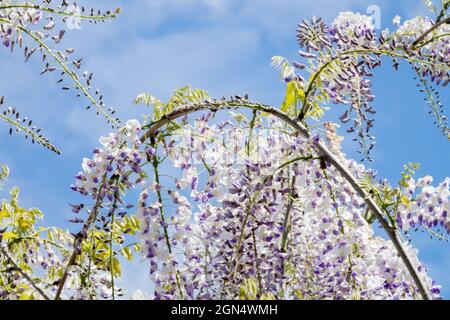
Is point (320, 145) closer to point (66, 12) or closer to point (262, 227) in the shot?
point (262, 227)

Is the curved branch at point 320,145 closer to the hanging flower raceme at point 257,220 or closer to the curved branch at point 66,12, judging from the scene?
the hanging flower raceme at point 257,220

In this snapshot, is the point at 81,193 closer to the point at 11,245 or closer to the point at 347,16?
the point at 11,245

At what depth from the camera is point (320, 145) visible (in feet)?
10.1

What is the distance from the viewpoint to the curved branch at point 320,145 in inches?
117

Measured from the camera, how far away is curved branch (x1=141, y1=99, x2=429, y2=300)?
2975mm

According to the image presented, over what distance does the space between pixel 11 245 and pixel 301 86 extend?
185cm

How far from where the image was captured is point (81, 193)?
3.01 m

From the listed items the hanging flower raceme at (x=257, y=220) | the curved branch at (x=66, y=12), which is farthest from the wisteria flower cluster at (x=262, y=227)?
the curved branch at (x=66, y=12)

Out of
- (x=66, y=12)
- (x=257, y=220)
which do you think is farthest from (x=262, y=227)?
(x=66, y=12)

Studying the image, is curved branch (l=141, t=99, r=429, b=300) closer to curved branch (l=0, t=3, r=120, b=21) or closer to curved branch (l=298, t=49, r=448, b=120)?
curved branch (l=298, t=49, r=448, b=120)
